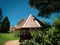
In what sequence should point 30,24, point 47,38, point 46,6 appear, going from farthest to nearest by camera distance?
point 30,24, point 46,6, point 47,38

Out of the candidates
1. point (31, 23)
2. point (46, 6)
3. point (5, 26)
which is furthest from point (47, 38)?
point (5, 26)

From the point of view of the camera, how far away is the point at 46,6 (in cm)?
2194

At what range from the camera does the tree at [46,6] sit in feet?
68.7

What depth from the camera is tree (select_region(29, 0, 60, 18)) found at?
825 inches

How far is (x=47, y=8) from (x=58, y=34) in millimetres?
3771

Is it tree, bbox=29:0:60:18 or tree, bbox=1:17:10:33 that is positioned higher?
tree, bbox=29:0:60:18

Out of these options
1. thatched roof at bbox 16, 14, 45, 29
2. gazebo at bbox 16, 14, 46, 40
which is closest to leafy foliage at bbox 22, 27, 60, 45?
gazebo at bbox 16, 14, 46, 40

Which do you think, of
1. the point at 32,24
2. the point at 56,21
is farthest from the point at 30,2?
the point at 32,24

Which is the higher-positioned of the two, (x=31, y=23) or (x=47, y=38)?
(x=31, y=23)

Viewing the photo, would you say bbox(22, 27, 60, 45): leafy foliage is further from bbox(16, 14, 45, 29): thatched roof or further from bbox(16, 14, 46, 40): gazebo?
bbox(16, 14, 45, 29): thatched roof

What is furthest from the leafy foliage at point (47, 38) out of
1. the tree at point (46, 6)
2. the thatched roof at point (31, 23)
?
the thatched roof at point (31, 23)

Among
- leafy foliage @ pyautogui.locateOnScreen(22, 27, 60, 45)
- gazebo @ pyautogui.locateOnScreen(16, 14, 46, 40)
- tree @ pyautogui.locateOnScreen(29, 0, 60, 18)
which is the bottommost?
→ leafy foliage @ pyautogui.locateOnScreen(22, 27, 60, 45)

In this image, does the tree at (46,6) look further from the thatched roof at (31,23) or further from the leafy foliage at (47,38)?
the thatched roof at (31,23)

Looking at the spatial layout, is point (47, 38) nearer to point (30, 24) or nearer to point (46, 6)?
point (46, 6)
